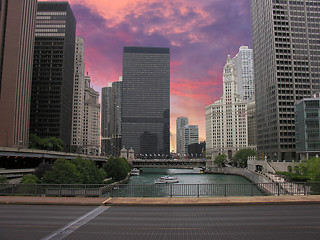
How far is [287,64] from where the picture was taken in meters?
142

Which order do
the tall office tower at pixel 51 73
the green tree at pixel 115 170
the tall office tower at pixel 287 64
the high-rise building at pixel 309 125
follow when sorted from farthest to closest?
the tall office tower at pixel 51 73
the tall office tower at pixel 287 64
the green tree at pixel 115 170
the high-rise building at pixel 309 125

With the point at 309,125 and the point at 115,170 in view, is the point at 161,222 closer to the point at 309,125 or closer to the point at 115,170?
the point at 115,170

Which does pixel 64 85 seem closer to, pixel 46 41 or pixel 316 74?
pixel 46 41

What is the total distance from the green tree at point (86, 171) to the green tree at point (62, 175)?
843cm

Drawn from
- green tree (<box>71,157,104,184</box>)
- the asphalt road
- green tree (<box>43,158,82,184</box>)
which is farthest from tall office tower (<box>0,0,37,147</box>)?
the asphalt road

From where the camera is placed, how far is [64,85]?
193000 mm

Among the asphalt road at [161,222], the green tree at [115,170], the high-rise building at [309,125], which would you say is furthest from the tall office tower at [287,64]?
the asphalt road at [161,222]

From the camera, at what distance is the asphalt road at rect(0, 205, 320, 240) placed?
15308mm

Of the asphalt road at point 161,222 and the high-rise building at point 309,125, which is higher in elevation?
the high-rise building at point 309,125

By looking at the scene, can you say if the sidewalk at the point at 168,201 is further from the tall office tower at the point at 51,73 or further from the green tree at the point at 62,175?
the tall office tower at the point at 51,73

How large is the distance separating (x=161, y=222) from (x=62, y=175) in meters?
46.3

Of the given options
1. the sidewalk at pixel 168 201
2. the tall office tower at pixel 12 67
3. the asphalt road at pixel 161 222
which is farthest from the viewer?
the tall office tower at pixel 12 67

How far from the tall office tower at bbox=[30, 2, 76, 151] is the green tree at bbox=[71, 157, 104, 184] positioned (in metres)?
115

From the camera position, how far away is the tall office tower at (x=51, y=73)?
186 meters
